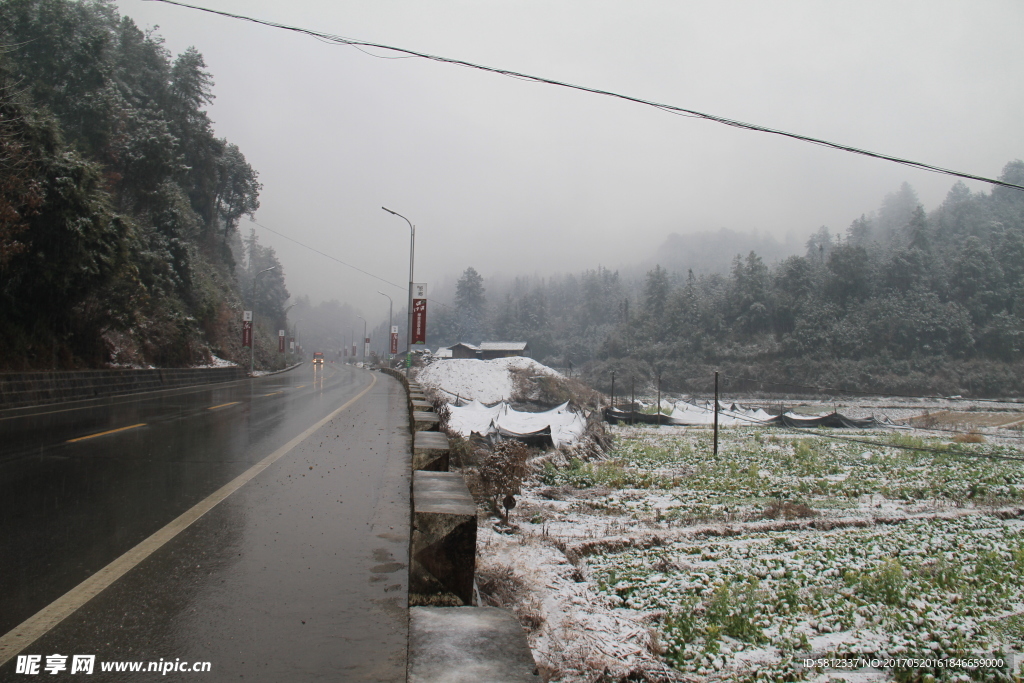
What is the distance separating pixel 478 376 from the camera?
169ft

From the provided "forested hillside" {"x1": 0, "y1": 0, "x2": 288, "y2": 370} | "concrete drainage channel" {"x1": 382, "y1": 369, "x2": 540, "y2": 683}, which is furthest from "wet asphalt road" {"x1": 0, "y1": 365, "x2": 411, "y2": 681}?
"forested hillside" {"x1": 0, "y1": 0, "x2": 288, "y2": 370}

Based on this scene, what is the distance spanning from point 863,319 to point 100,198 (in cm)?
9168

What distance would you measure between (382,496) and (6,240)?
1514cm

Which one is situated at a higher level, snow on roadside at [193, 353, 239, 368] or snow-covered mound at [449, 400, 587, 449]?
snow on roadside at [193, 353, 239, 368]

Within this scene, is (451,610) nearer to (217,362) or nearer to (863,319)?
(217,362)

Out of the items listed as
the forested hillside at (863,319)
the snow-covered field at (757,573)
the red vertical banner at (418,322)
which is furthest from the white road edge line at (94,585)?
the forested hillside at (863,319)

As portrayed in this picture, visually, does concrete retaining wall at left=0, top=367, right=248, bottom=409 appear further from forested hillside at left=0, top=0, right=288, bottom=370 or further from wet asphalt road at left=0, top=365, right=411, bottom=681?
wet asphalt road at left=0, top=365, right=411, bottom=681

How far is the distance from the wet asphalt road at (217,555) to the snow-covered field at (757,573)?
4.74 ft

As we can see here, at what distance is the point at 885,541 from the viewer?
9.39 metres

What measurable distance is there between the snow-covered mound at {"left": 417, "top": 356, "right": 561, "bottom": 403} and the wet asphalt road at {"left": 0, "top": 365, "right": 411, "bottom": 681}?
124 feet

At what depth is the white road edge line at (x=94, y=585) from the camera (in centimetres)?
305

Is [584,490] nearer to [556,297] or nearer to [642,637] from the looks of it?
[642,637]

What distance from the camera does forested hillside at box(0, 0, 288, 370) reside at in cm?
1756

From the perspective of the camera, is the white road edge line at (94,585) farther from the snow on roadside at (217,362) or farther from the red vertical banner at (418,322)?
the snow on roadside at (217,362)
